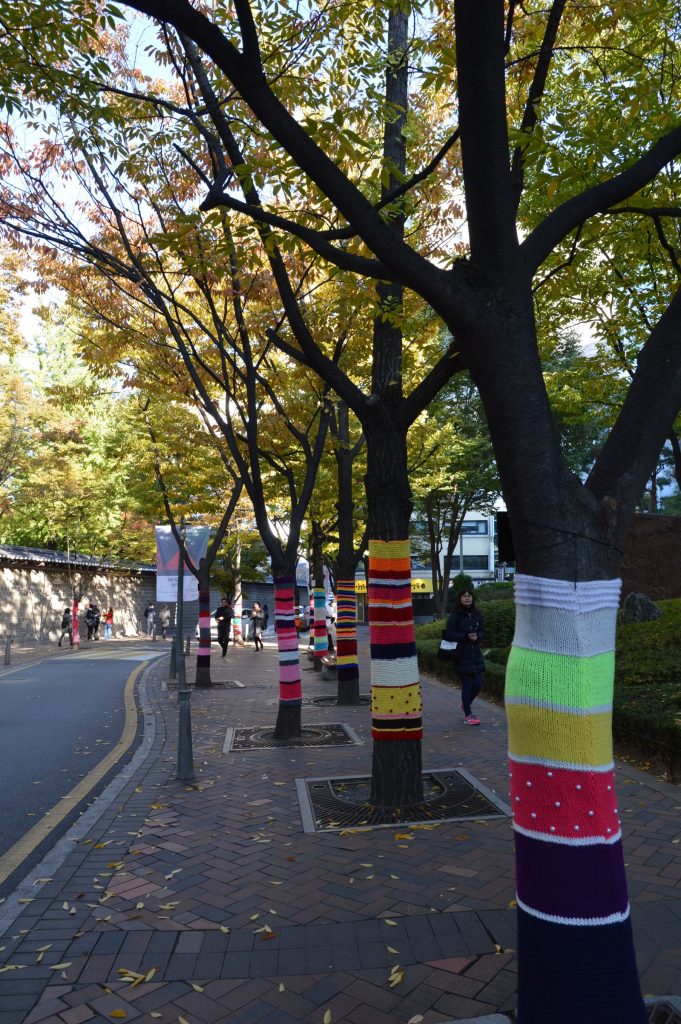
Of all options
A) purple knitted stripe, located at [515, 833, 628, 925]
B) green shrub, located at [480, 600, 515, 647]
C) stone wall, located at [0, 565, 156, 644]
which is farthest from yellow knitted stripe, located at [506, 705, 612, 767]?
stone wall, located at [0, 565, 156, 644]

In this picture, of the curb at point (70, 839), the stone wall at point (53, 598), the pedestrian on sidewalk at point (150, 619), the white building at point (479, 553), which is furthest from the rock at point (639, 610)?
the white building at point (479, 553)

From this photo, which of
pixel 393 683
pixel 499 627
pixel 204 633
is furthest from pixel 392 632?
pixel 499 627

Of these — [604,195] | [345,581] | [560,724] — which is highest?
[604,195]

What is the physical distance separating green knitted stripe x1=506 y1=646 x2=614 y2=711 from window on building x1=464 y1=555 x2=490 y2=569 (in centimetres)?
7024

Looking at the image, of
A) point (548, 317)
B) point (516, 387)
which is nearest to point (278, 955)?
point (516, 387)

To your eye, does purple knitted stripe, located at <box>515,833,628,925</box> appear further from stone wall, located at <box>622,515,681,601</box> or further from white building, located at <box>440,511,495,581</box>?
white building, located at <box>440,511,495,581</box>

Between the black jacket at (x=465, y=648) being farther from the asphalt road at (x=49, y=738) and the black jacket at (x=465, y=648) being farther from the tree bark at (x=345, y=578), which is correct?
the asphalt road at (x=49, y=738)

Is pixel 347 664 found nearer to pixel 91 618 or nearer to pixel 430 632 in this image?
pixel 430 632

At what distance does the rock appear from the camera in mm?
14469

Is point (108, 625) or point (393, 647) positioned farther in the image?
point (108, 625)

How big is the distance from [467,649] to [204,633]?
7.05 metres

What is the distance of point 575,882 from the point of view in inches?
111

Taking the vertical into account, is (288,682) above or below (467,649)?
below

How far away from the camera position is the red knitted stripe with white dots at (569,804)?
2859 millimetres
